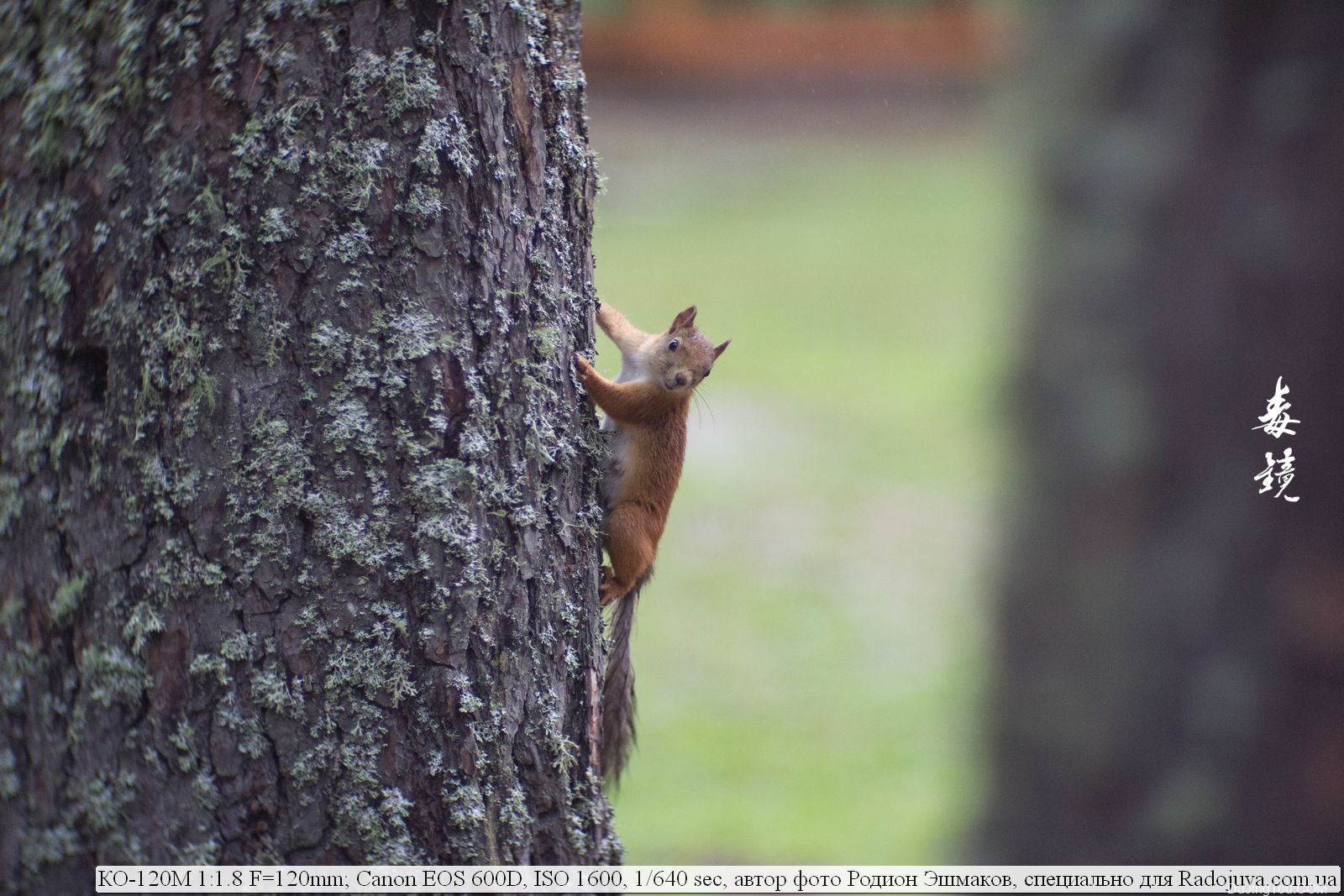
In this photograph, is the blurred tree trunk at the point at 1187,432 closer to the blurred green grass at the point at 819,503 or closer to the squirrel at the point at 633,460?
the blurred green grass at the point at 819,503

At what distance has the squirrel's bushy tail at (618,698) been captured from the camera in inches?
69.0

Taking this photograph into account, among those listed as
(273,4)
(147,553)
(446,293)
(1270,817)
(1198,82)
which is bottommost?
(1270,817)

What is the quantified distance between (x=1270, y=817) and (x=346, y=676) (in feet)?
5.35

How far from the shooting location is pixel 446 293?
1378mm

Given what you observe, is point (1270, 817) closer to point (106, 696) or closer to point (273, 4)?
point (106, 696)

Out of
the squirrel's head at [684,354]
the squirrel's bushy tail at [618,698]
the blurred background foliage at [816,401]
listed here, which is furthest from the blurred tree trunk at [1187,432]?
the squirrel's bushy tail at [618,698]

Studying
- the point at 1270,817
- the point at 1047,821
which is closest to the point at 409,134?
the point at 1047,821

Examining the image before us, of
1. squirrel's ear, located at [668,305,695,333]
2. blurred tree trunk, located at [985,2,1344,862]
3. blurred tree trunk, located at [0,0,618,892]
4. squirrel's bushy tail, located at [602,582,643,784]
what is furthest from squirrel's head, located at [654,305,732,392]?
blurred tree trunk, located at [985,2,1344,862]

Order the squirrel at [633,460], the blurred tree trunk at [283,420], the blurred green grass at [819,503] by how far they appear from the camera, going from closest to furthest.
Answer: the blurred tree trunk at [283,420]
the squirrel at [633,460]
the blurred green grass at [819,503]

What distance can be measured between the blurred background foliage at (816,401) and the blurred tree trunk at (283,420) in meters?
0.37

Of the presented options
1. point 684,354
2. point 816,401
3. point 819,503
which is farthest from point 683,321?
point 816,401

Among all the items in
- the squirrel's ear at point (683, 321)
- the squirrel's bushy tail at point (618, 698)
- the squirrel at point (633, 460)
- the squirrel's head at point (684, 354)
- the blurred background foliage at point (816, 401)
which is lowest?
the squirrel's bushy tail at point (618, 698)

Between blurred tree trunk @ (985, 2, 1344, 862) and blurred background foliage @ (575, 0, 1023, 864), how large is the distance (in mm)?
185

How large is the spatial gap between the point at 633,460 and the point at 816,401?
517cm
